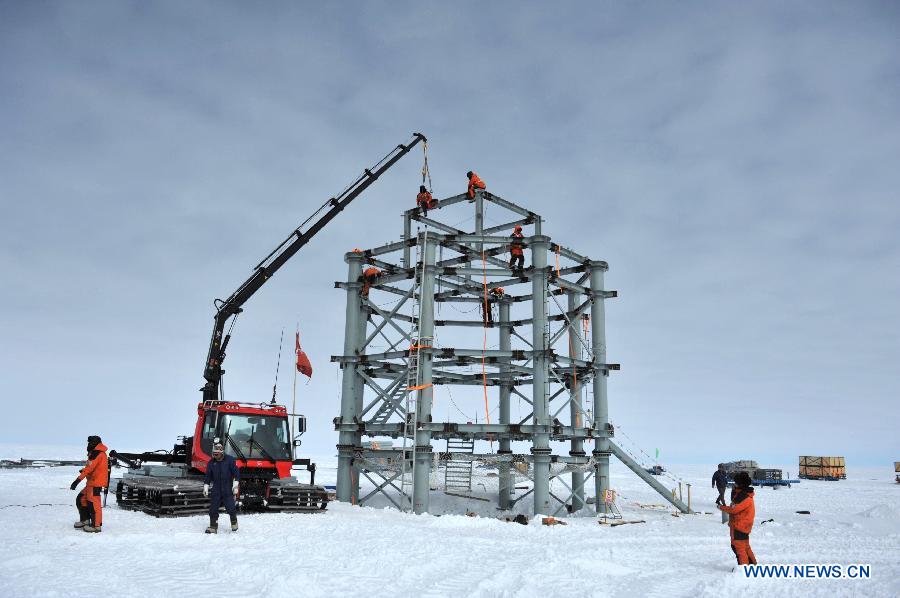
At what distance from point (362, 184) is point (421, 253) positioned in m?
8.51

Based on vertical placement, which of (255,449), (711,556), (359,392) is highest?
(359,392)

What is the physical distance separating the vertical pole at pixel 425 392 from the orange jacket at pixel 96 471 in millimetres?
10882

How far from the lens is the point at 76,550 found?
1122cm

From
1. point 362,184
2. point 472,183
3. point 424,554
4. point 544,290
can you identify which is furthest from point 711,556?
point 362,184

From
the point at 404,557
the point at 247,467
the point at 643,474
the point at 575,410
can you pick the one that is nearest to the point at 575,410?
the point at 575,410


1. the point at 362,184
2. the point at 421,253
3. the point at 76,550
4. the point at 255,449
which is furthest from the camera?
the point at 362,184

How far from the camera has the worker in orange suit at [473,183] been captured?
26469 mm

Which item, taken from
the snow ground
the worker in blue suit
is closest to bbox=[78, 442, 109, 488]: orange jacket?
the snow ground

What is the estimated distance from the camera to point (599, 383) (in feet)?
87.5

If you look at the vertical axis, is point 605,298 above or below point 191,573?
above

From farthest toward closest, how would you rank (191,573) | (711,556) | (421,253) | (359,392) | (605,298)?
(605,298) → (359,392) → (421,253) → (711,556) → (191,573)

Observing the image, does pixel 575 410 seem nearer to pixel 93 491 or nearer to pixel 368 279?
pixel 368 279

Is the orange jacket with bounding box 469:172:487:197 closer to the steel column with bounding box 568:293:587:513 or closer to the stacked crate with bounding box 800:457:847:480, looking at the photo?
the steel column with bounding box 568:293:587:513

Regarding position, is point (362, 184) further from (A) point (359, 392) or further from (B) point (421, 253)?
(A) point (359, 392)
